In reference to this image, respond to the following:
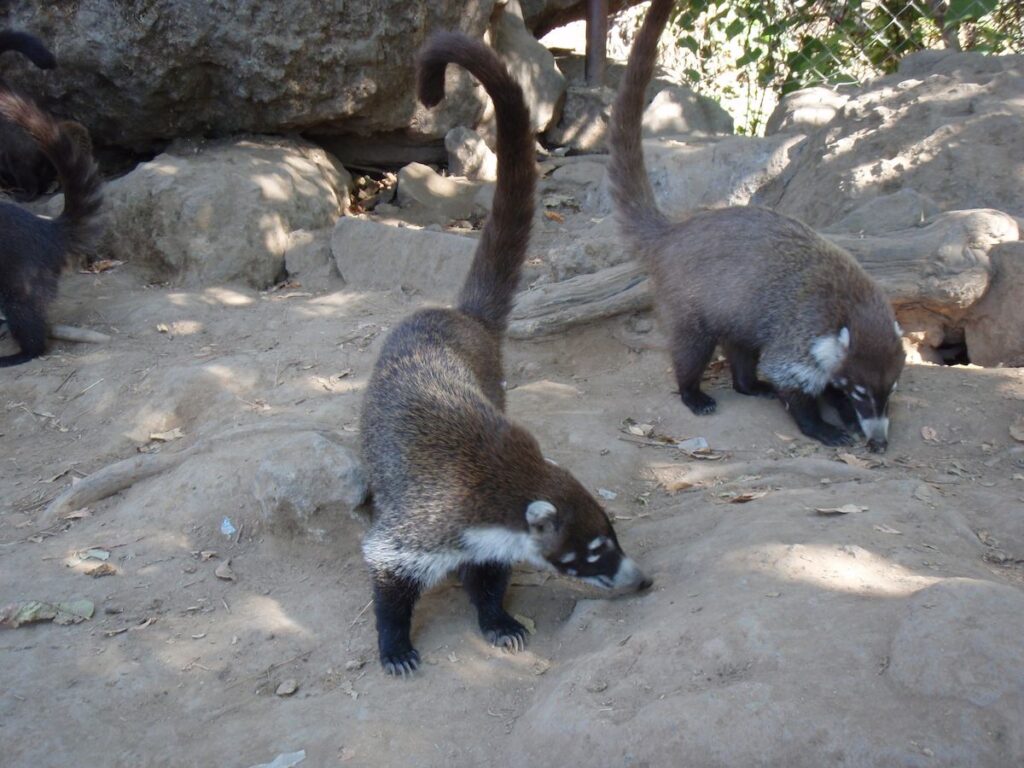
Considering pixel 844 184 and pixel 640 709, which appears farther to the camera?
pixel 844 184

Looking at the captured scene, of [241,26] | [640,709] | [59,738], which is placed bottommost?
[59,738]

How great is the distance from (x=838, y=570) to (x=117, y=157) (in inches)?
313

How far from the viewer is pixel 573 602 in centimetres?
A: 384

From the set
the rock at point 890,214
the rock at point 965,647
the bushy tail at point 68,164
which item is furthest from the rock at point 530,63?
the rock at point 965,647

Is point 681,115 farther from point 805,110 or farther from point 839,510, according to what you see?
point 839,510

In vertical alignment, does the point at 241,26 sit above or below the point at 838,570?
above

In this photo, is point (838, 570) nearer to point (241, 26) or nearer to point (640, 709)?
point (640, 709)

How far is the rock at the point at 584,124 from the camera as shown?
1024cm

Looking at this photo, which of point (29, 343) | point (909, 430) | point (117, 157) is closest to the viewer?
point (909, 430)

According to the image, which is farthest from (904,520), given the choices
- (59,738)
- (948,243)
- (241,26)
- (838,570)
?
(241,26)

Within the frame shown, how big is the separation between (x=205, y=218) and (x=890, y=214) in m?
5.36

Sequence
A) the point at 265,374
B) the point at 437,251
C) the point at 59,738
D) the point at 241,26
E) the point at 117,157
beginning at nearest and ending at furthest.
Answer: the point at 59,738 → the point at 265,374 → the point at 437,251 → the point at 241,26 → the point at 117,157

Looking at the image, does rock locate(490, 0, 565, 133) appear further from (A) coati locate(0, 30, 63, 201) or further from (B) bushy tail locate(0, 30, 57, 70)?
(A) coati locate(0, 30, 63, 201)

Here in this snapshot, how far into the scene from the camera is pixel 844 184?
21.5ft
